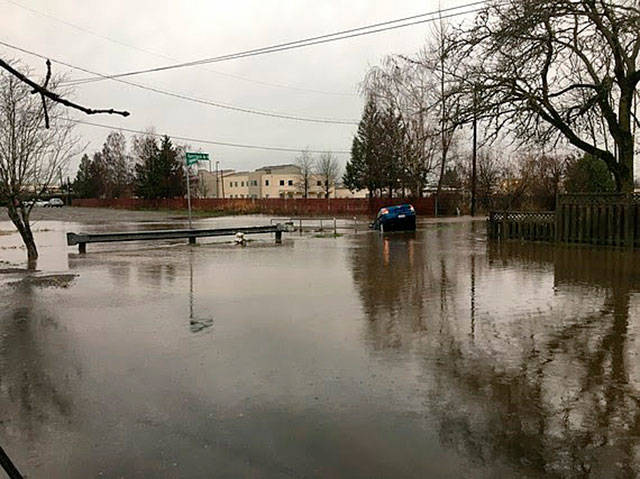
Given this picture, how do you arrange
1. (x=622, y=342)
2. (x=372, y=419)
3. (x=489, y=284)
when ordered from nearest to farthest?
(x=372, y=419), (x=622, y=342), (x=489, y=284)

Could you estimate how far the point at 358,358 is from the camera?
243 inches

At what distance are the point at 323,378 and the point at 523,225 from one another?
16.9 meters

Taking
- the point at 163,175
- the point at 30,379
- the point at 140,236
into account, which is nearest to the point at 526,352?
the point at 30,379

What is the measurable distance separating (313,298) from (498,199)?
29101 millimetres

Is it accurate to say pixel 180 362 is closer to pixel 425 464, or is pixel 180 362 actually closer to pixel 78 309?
pixel 425 464

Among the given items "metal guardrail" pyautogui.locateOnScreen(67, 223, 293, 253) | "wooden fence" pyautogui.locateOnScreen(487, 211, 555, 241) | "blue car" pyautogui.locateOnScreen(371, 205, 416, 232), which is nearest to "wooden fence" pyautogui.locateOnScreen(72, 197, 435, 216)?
"blue car" pyautogui.locateOnScreen(371, 205, 416, 232)

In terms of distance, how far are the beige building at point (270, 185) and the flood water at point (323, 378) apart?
85390 mm

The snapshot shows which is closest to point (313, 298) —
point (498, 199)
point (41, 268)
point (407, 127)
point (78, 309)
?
point (78, 309)

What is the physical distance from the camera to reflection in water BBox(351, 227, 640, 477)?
4023 millimetres

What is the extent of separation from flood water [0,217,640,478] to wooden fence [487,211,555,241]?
855cm

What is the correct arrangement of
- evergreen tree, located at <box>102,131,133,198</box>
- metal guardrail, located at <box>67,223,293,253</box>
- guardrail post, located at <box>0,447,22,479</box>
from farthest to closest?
evergreen tree, located at <box>102,131,133,198</box>, metal guardrail, located at <box>67,223,293,253</box>, guardrail post, located at <box>0,447,22,479</box>

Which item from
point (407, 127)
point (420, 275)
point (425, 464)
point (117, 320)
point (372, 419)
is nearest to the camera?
point (425, 464)

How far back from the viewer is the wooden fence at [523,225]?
19.7m

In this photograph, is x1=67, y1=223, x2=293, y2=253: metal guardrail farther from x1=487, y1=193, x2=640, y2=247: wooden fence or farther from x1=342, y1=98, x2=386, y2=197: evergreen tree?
x1=342, y1=98, x2=386, y2=197: evergreen tree
